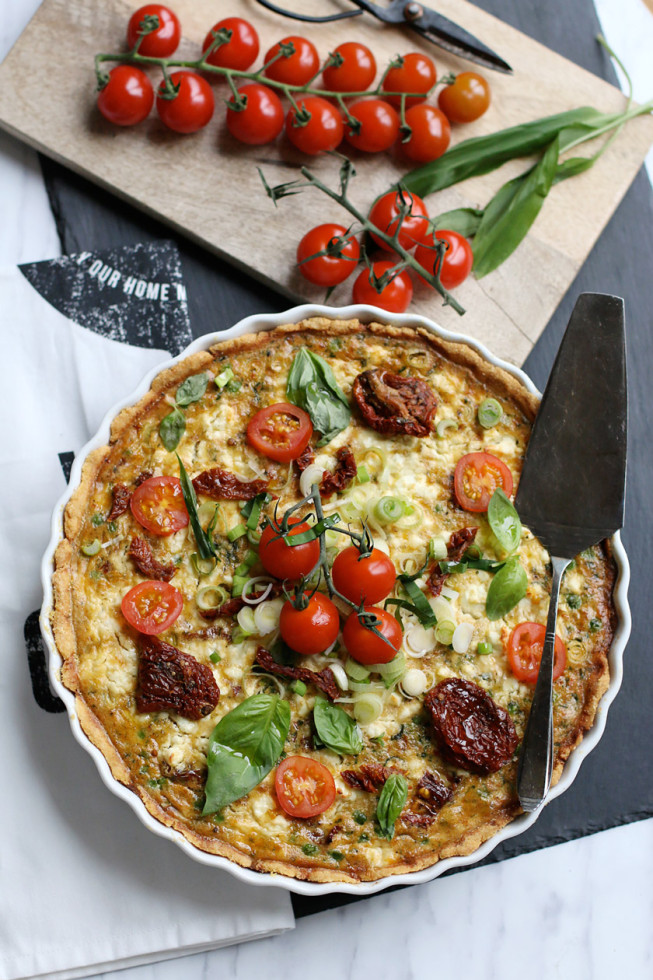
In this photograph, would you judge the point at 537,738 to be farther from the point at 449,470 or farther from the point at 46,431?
the point at 46,431

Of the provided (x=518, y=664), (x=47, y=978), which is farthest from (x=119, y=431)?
(x=47, y=978)

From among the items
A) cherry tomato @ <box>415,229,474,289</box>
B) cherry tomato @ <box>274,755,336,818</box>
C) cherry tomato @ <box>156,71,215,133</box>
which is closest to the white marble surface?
cherry tomato @ <box>156,71,215,133</box>

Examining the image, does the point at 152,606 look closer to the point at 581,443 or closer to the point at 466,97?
the point at 581,443

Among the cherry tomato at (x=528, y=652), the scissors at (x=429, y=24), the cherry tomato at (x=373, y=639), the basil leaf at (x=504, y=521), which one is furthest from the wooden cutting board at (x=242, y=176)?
the cherry tomato at (x=373, y=639)

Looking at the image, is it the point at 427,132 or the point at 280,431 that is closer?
the point at 280,431

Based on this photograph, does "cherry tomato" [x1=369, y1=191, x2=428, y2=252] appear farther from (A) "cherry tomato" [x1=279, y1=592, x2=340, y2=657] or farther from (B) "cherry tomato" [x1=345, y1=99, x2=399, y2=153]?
(A) "cherry tomato" [x1=279, y1=592, x2=340, y2=657]

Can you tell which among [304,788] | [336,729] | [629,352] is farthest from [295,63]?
[304,788]
